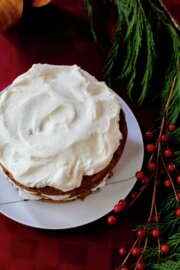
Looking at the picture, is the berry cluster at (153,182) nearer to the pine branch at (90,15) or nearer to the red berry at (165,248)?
the red berry at (165,248)

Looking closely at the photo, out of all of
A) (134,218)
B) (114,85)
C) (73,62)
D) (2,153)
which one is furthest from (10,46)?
(134,218)

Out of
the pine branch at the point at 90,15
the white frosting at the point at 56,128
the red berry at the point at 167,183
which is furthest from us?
the pine branch at the point at 90,15

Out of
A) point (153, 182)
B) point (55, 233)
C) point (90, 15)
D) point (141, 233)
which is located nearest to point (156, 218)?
point (141, 233)

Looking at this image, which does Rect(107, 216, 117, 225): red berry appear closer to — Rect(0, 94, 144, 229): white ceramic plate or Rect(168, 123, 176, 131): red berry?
Rect(0, 94, 144, 229): white ceramic plate

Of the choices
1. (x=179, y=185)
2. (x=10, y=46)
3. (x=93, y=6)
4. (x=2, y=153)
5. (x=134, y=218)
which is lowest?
(x=134, y=218)

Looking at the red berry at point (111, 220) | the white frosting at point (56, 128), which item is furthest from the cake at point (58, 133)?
the red berry at point (111, 220)

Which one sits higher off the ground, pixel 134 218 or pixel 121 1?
pixel 121 1

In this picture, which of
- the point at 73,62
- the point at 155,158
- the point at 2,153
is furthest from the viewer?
the point at 73,62

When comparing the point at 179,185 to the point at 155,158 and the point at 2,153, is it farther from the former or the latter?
the point at 2,153
